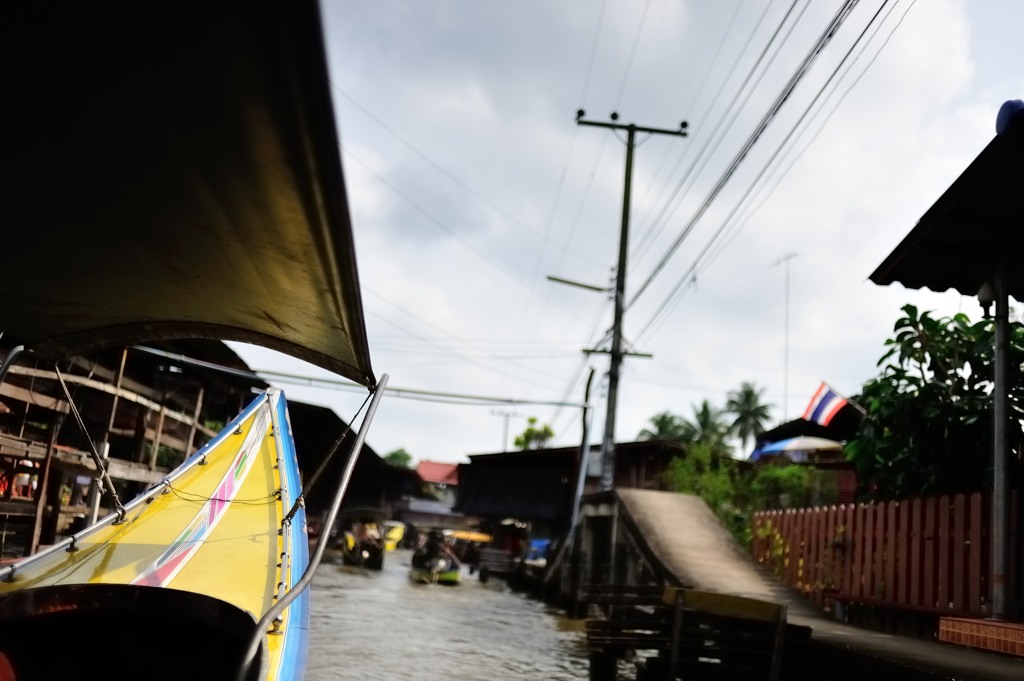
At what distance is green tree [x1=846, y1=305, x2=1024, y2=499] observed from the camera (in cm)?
775

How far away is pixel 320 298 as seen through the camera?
3.25 m

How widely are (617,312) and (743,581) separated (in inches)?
308

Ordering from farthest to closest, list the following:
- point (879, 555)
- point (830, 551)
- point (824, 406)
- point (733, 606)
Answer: point (824, 406), point (830, 551), point (879, 555), point (733, 606)

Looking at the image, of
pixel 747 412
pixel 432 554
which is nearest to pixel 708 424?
pixel 747 412

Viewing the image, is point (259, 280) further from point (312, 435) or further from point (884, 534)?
point (312, 435)

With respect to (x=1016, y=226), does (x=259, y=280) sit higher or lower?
lower

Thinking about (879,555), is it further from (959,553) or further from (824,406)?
(824,406)

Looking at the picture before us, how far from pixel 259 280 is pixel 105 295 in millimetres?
865

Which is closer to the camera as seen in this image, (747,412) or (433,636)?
(433,636)

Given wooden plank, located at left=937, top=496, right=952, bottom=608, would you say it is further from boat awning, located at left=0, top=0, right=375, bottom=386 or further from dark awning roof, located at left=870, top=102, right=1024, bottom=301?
boat awning, located at left=0, top=0, right=375, bottom=386

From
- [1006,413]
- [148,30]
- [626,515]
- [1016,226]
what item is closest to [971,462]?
[1006,413]

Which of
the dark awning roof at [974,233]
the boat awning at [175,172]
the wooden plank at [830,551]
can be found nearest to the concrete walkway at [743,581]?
the wooden plank at [830,551]

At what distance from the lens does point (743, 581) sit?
10062 mm

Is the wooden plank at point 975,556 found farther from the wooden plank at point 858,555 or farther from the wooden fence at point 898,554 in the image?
the wooden plank at point 858,555
